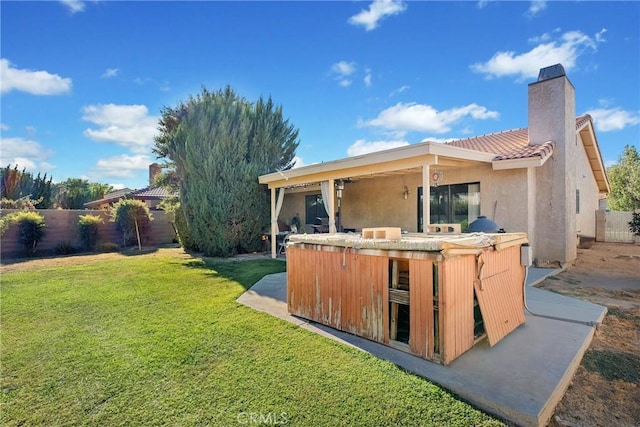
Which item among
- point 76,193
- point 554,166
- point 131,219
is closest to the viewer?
point 554,166

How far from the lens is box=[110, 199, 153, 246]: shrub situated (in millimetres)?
14180

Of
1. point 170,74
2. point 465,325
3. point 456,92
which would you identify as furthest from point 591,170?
point 170,74

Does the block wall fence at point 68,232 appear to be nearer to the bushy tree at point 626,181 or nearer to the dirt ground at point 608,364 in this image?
the dirt ground at point 608,364

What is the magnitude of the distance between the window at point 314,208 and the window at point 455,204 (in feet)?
16.8

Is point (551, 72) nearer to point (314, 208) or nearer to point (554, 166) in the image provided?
point (554, 166)

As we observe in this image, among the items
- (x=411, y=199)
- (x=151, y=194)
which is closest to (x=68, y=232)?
(x=151, y=194)

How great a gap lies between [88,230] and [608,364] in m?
16.8

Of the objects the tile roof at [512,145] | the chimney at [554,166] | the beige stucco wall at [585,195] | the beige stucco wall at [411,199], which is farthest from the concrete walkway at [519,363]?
the beige stucco wall at [585,195]

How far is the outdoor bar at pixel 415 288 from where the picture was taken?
126 inches

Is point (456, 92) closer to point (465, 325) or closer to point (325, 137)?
point (325, 137)

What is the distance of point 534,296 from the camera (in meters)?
5.82

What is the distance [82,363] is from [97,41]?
31.0 ft

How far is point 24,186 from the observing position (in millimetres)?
20266

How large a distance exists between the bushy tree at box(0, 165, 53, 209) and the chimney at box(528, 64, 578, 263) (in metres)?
22.2
